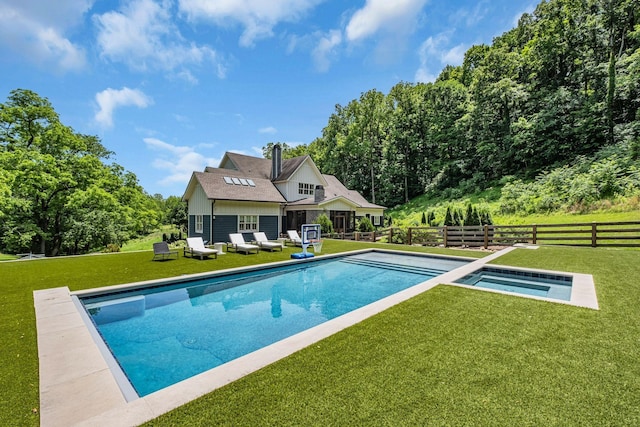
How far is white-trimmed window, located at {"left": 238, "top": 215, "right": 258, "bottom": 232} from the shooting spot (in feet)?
65.9

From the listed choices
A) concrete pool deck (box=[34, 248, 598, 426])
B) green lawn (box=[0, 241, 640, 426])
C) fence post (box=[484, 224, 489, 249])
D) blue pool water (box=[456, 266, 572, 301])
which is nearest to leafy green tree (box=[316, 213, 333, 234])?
fence post (box=[484, 224, 489, 249])

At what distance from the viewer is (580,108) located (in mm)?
29109

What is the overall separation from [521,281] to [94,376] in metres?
9.81

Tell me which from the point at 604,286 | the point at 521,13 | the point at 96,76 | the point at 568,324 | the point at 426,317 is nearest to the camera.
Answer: the point at 568,324

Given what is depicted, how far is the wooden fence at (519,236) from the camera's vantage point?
13.4 meters

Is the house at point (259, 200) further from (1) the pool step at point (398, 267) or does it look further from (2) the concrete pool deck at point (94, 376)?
(2) the concrete pool deck at point (94, 376)

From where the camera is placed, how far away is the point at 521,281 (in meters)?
8.47

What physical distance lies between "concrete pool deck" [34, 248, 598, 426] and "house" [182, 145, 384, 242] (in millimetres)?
13892

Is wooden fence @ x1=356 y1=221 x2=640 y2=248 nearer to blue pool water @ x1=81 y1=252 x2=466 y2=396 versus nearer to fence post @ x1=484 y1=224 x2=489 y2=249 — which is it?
fence post @ x1=484 y1=224 x2=489 y2=249

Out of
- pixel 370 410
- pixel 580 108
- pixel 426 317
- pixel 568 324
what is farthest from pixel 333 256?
pixel 580 108

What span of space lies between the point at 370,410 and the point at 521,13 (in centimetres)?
5309

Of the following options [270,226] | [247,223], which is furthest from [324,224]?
[247,223]

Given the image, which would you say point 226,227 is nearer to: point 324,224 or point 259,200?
point 259,200

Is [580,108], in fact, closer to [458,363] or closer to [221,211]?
[221,211]
